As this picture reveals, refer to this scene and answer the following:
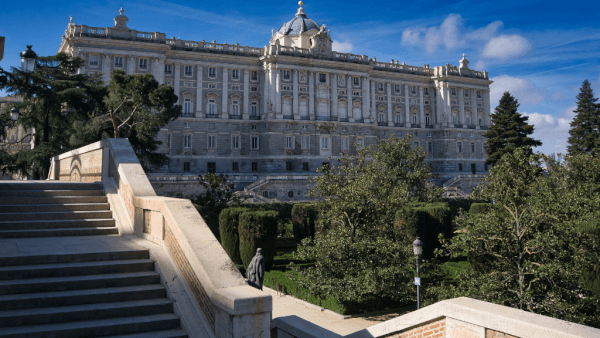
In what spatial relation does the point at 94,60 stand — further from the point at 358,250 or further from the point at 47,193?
Result: the point at 358,250

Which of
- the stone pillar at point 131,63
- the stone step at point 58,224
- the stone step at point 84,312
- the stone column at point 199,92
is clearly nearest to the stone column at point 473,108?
the stone column at point 199,92

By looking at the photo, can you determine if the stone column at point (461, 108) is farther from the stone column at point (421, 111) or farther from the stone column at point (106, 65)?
the stone column at point (106, 65)

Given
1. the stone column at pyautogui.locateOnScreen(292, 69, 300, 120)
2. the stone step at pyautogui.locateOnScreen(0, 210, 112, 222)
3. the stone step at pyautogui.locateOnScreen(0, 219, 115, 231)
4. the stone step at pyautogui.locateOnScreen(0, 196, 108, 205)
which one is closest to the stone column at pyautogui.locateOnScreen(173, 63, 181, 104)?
the stone column at pyautogui.locateOnScreen(292, 69, 300, 120)

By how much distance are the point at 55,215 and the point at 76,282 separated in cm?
322

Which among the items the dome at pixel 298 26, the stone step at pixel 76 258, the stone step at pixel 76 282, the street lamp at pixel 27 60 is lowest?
the stone step at pixel 76 282

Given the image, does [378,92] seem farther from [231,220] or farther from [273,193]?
[231,220]

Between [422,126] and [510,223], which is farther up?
[422,126]

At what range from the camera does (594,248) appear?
28.1 feet

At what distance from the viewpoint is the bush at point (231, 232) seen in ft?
61.7

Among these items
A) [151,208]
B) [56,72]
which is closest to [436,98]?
[56,72]

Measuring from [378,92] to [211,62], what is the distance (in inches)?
942

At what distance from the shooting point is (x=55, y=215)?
27.1 feet

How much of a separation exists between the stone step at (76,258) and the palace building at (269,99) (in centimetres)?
3379

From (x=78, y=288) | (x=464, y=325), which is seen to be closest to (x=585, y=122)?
(x=464, y=325)
